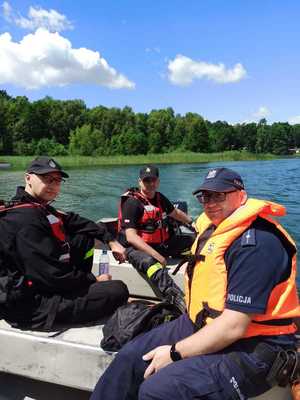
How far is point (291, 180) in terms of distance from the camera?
2170cm

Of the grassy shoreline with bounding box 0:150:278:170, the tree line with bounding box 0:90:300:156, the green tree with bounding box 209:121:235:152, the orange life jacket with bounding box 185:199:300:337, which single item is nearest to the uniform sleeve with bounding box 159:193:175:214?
the orange life jacket with bounding box 185:199:300:337

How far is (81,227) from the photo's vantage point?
10.3 ft

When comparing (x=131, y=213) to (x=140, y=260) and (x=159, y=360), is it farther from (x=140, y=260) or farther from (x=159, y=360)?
(x=159, y=360)

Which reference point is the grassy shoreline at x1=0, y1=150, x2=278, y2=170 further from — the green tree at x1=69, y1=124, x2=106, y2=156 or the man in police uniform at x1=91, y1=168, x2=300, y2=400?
the man in police uniform at x1=91, y1=168, x2=300, y2=400

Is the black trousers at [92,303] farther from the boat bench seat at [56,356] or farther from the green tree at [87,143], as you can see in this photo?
the green tree at [87,143]

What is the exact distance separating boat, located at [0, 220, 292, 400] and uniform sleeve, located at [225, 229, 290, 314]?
69cm

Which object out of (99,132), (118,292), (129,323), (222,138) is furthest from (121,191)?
(222,138)

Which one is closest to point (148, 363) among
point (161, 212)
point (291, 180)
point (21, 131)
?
point (161, 212)

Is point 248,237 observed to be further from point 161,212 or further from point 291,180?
point 291,180

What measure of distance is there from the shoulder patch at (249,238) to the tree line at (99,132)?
176 feet

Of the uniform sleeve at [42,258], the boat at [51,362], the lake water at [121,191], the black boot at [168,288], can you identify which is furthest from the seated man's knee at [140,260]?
the lake water at [121,191]

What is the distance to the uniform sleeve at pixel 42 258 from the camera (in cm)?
247

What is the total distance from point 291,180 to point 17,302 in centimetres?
2070

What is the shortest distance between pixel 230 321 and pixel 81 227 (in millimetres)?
1582
